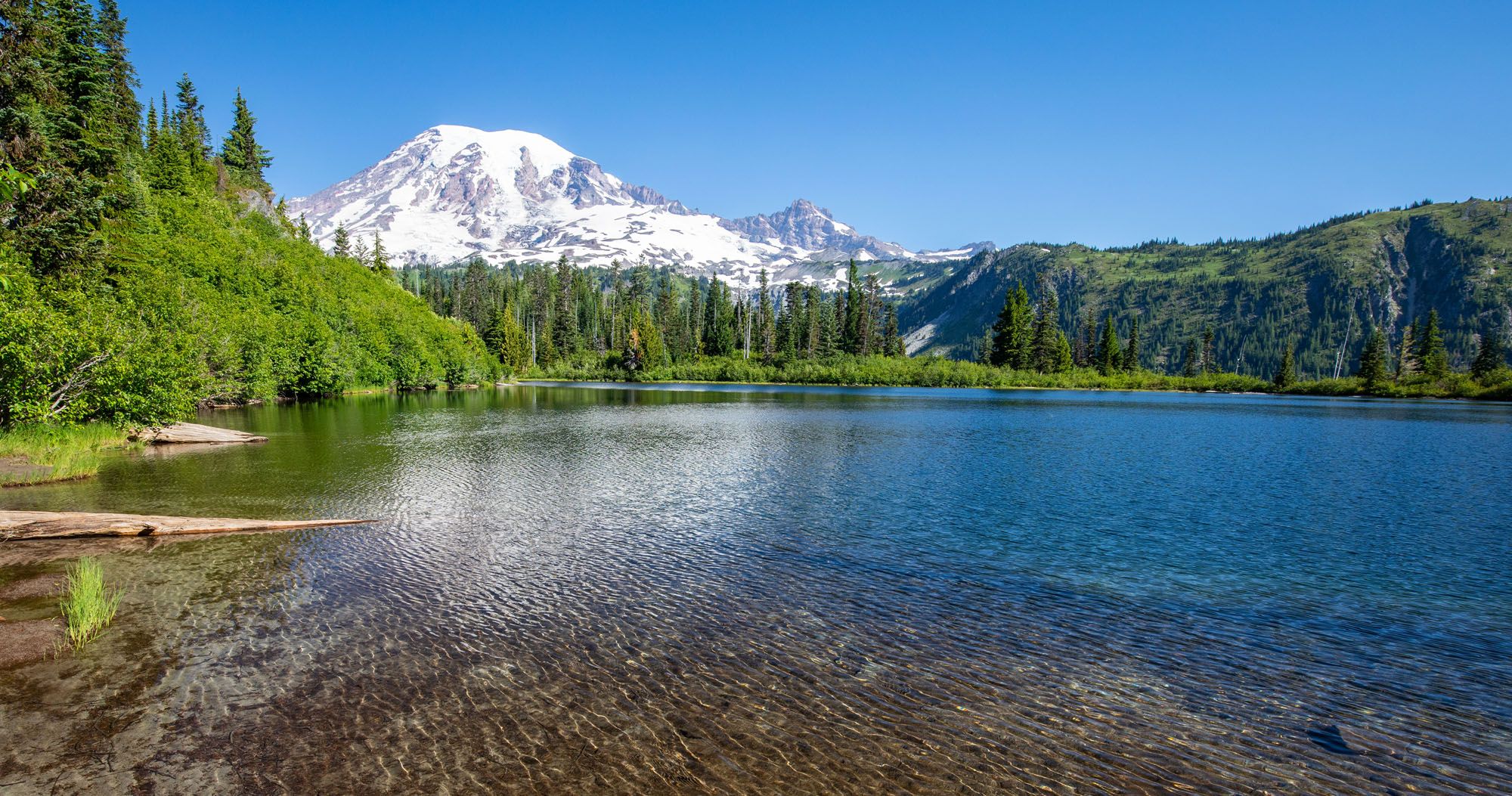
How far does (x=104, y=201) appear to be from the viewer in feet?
168

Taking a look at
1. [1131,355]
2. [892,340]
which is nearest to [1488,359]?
[1131,355]

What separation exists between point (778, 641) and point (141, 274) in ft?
217

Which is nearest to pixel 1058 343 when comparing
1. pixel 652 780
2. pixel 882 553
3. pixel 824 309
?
pixel 824 309

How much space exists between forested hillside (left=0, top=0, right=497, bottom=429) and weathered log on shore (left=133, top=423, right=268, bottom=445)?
239 cm

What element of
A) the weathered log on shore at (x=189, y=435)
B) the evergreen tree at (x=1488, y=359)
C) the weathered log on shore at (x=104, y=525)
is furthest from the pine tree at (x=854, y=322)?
the weathered log on shore at (x=104, y=525)

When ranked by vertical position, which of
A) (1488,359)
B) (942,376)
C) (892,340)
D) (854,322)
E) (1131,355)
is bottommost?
(942,376)

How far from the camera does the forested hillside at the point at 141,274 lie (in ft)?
94.2

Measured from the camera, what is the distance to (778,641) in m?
12.7

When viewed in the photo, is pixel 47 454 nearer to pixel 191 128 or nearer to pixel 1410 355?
pixel 191 128

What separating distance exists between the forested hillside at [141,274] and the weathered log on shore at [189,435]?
239cm

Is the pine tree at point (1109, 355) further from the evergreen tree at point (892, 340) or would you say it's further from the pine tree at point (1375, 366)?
the evergreen tree at point (892, 340)

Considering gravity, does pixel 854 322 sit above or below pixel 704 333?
above

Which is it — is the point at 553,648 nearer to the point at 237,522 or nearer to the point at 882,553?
the point at 882,553

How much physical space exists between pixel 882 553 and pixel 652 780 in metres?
11.7
